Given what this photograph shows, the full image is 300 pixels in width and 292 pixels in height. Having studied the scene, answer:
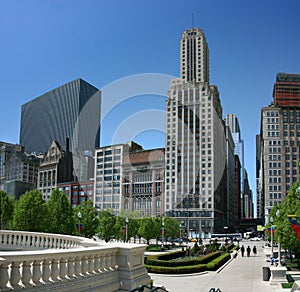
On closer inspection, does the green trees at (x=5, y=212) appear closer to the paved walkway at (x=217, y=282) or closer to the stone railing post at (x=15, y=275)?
the paved walkway at (x=217, y=282)

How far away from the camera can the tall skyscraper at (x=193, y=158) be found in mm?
137875

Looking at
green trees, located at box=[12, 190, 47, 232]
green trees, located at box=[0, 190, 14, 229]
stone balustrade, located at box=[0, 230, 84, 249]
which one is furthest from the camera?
green trees, located at box=[0, 190, 14, 229]

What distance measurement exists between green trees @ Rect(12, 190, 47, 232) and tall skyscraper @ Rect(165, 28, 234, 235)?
302 ft

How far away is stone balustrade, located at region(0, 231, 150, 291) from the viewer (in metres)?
8.11

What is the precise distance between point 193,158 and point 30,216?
9939cm

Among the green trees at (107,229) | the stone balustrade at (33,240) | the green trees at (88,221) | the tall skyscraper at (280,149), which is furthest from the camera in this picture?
the tall skyscraper at (280,149)

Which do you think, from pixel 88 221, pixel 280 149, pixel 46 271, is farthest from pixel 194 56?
pixel 46 271

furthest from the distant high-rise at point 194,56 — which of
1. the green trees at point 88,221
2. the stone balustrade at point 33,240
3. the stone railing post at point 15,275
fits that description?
the stone railing post at point 15,275

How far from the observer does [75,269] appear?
Result: 9.98 m

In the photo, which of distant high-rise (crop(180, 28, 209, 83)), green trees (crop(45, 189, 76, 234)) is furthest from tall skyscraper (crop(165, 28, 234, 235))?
green trees (crop(45, 189, 76, 234))

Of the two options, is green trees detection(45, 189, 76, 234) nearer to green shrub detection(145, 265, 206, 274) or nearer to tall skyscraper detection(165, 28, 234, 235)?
green shrub detection(145, 265, 206, 274)

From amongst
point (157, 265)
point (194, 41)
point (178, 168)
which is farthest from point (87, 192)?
point (157, 265)

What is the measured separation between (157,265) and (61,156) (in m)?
154

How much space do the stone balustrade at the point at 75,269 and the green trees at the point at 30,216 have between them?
3389 cm
